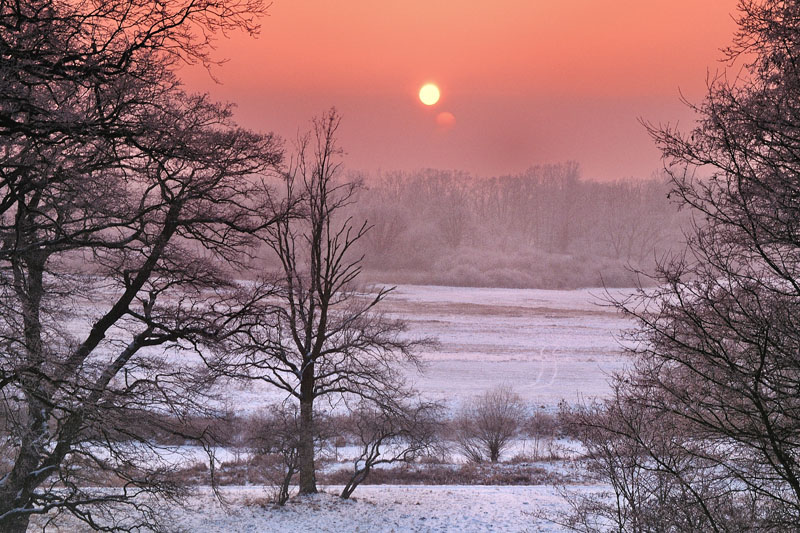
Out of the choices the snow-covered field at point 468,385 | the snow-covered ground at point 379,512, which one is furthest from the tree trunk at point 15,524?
the snow-covered ground at point 379,512

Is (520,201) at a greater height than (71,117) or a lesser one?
greater

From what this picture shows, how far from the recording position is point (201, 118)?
34.5ft

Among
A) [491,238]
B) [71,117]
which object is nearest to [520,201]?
[491,238]

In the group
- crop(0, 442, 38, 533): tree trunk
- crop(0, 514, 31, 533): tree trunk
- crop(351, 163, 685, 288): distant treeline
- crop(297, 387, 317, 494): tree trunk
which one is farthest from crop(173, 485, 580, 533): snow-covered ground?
crop(351, 163, 685, 288): distant treeline

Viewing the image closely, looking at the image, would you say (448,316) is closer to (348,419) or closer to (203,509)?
(348,419)

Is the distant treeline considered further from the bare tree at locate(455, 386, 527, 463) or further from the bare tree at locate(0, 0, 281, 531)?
the bare tree at locate(0, 0, 281, 531)

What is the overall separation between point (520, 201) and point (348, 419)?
106 m

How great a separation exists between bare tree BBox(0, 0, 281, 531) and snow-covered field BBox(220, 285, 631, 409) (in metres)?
12.8

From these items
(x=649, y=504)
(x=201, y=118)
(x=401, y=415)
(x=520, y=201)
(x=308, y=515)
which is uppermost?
(x=520, y=201)

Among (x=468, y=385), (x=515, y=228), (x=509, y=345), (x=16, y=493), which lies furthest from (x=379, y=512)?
(x=515, y=228)

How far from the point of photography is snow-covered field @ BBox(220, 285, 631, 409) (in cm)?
2730

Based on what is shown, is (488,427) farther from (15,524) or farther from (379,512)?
(15,524)

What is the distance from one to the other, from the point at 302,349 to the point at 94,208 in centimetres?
855

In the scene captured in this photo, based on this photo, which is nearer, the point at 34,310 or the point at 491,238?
the point at 34,310
